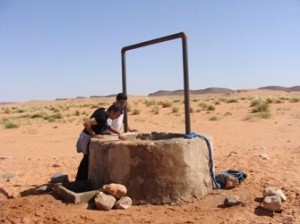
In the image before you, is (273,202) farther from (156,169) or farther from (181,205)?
(156,169)

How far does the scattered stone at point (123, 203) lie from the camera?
201 inches

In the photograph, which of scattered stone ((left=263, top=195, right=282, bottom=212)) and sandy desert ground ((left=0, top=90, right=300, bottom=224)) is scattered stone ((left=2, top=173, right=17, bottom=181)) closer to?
sandy desert ground ((left=0, top=90, right=300, bottom=224))

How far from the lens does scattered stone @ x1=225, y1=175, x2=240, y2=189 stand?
5.93 meters

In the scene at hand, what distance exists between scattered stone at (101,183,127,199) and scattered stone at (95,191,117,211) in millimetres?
65

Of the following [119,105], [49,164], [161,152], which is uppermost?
[119,105]

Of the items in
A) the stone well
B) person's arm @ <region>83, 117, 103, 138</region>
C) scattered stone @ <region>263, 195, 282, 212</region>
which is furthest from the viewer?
person's arm @ <region>83, 117, 103, 138</region>

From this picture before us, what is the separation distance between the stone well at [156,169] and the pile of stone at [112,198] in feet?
0.46

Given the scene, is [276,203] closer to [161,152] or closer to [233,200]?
[233,200]

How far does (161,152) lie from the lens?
525cm

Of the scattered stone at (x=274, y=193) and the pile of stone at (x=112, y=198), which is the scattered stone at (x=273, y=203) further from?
the pile of stone at (x=112, y=198)

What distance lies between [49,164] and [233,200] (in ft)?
17.5

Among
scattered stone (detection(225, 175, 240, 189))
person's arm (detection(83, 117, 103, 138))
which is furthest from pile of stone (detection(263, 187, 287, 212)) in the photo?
person's arm (detection(83, 117, 103, 138))

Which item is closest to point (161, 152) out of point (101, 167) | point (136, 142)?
point (136, 142)

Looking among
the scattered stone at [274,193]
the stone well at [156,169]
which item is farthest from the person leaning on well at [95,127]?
the scattered stone at [274,193]
